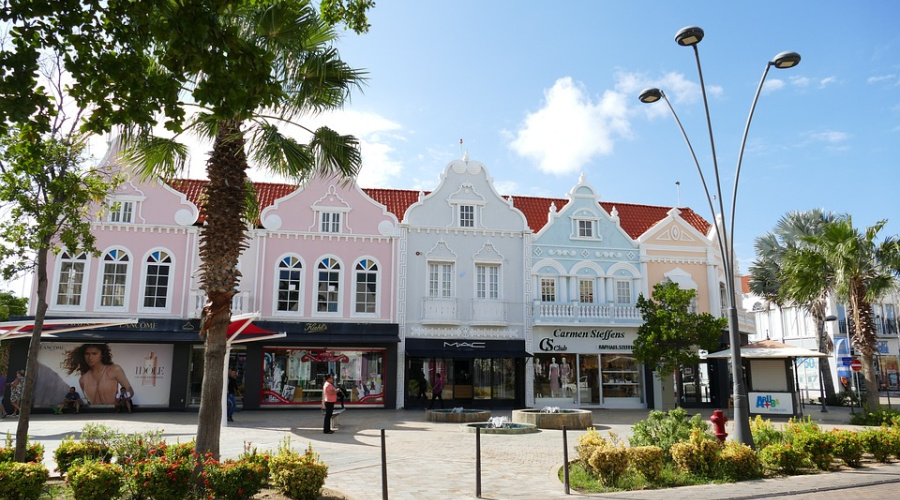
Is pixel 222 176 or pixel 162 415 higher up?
Answer: pixel 222 176

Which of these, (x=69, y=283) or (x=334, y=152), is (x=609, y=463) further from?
(x=69, y=283)

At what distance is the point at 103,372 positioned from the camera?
944 inches

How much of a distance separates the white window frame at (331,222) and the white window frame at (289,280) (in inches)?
64.1

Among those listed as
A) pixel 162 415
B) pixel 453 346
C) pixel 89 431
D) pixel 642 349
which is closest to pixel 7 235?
pixel 89 431

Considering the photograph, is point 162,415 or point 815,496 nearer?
point 815,496

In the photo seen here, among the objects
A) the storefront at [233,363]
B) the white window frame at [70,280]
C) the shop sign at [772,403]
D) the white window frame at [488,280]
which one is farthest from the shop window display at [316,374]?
the shop sign at [772,403]

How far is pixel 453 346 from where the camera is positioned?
2584 centimetres

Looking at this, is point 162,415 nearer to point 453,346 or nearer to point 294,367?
point 294,367

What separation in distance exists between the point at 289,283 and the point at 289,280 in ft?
0.40

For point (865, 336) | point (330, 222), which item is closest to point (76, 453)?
point (330, 222)

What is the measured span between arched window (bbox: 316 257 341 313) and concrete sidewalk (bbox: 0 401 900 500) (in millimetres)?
4762

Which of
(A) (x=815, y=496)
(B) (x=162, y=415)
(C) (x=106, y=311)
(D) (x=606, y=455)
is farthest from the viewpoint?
(C) (x=106, y=311)

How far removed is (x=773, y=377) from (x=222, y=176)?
20856mm

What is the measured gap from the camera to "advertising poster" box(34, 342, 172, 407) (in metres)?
23.6
